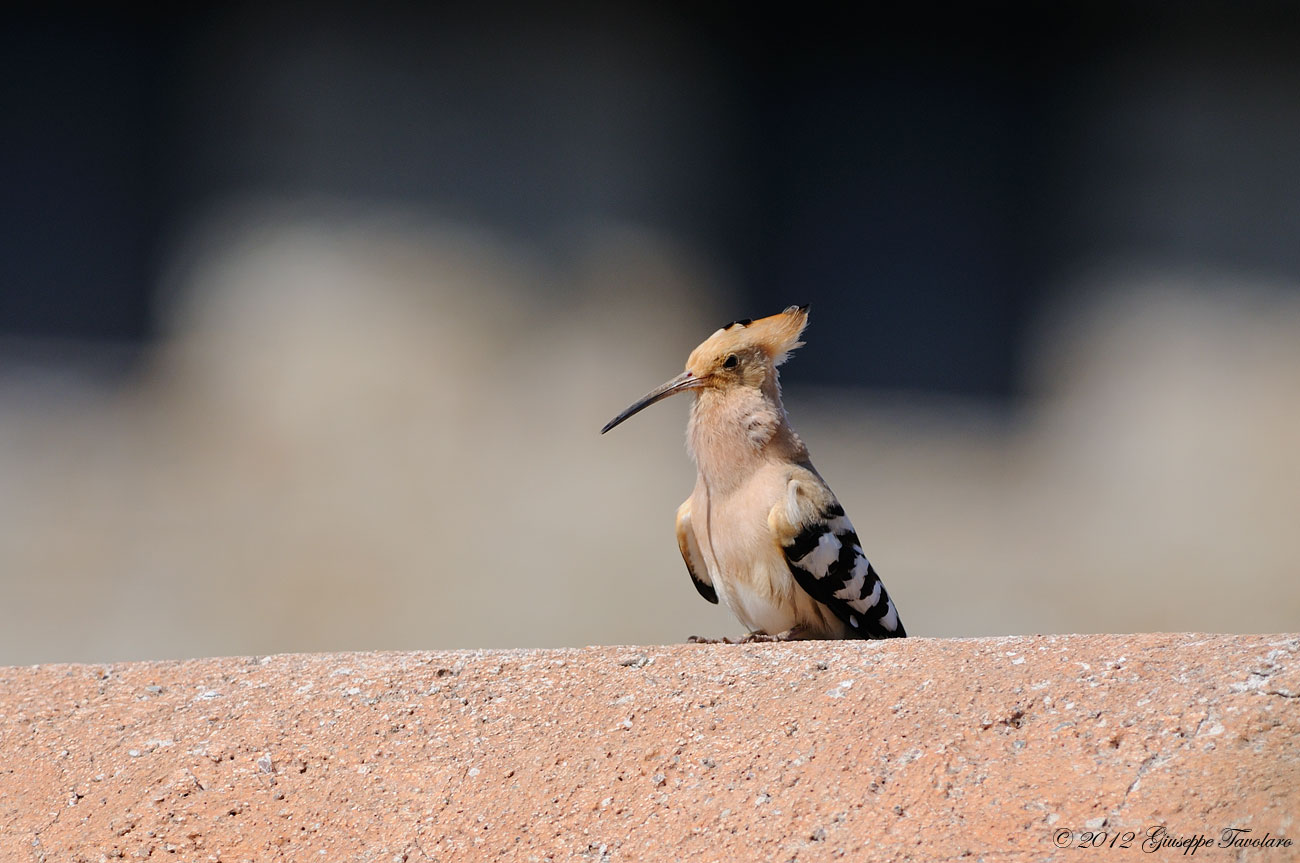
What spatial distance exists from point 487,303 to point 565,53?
3.69ft

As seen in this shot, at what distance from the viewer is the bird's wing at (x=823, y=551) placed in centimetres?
307

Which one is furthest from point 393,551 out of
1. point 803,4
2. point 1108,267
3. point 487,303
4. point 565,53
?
point 1108,267

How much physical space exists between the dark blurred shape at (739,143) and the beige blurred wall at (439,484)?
0.81 feet

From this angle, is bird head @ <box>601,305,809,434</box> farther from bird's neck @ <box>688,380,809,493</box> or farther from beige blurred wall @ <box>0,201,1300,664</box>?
beige blurred wall @ <box>0,201,1300,664</box>

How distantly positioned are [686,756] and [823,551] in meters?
0.97

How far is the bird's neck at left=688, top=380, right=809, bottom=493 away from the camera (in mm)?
3242

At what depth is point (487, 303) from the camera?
6.16 metres

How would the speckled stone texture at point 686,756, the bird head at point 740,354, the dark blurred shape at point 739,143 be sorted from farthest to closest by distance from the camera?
1. the dark blurred shape at point 739,143
2. the bird head at point 740,354
3. the speckled stone texture at point 686,756

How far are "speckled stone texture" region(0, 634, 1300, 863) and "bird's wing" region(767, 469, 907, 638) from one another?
503 mm

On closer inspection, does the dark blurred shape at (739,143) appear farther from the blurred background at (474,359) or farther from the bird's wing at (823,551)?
the bird's wing at (823,551)

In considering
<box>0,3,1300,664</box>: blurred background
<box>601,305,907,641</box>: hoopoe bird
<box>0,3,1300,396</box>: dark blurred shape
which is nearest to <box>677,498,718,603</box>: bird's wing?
<box>601,305,907,641</box>: hoopoe bird

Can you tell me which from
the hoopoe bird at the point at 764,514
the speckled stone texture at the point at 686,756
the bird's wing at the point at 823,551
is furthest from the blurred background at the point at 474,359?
the speckled stone texture at the point at 686,756

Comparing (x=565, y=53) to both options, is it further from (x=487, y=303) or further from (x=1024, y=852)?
(x=1024, y=852)

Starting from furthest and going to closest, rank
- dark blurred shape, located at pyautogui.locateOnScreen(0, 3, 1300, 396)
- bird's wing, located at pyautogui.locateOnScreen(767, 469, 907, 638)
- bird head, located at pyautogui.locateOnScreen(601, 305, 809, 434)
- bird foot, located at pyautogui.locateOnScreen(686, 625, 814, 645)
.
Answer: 1. dark blurred shape, located at pyautogui.locateOnScreen(0, 3, 1300, 396)
2. bird head, located at pyautogui.locateOnScreen(601, 305, 809, 434)
3. bird's wing, located at pyautogui.locateOnScreen(767, 469, 907, 638)
4. bird foot, located at pyautogui.locateOnScreen(686, 625, 814, 645)
